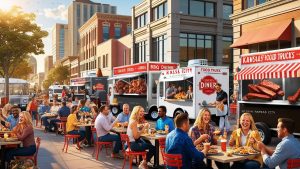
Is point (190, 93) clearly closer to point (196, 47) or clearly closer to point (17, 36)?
point (196, 47)

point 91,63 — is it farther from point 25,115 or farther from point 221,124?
point 25,115

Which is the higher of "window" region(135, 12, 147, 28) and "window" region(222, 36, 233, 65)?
"window" region(135, 12, 147, 28)

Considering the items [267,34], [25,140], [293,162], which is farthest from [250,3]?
[293,162]

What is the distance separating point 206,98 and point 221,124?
4426 millimetres

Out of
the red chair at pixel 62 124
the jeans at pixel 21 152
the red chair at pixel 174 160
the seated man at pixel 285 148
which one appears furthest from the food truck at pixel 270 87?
the jeans at pixel 21 152

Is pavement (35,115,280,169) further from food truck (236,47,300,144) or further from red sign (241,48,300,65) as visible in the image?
red sign (241,48,300,65)

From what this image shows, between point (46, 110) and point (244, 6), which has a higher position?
point (244, 6)

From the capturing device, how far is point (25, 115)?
842 cm

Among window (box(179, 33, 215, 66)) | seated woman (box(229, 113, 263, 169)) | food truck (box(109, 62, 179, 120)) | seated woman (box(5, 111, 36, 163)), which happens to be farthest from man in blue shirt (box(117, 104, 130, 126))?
window (box(179, 33, 215, 66))

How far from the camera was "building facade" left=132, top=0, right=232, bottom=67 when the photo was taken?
3472 cm

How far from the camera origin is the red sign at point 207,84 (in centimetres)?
1797

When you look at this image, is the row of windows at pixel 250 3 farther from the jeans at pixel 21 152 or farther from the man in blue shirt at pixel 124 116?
the jeans at pixel 21 152

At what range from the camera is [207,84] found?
18.1 meters

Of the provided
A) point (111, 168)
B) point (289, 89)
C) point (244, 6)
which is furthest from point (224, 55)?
point (111, 168)
